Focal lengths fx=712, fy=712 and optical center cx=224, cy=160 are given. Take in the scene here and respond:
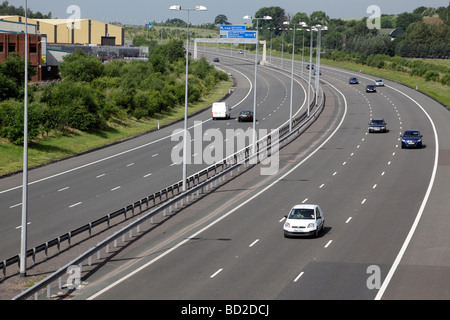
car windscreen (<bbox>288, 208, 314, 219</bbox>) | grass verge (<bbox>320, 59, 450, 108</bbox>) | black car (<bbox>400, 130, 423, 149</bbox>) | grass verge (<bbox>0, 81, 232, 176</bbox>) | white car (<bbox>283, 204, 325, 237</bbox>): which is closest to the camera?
white car (<bbox>283, 204, 325, 237</bbox>)

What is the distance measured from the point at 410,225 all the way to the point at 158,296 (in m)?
16.3

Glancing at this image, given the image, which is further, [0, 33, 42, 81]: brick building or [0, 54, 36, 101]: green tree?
[0, 33, 42, 81]: brick building

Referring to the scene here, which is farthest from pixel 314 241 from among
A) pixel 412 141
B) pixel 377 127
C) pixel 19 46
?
pixel 19 46

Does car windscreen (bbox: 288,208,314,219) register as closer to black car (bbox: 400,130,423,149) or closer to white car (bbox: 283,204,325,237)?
white car (bbox: 283,204,325,237)

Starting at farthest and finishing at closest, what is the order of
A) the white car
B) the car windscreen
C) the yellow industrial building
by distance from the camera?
the yellow industrial building < the car windscreen < the white car

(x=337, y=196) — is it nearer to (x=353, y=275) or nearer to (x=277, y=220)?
(x=277, y=220)

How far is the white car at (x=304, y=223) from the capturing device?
106ft

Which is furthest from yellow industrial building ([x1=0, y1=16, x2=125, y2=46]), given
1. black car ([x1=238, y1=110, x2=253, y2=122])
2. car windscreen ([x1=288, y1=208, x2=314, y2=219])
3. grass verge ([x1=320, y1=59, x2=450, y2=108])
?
car windscreen ([x1=288, y1=208, x2=314, y2=219])

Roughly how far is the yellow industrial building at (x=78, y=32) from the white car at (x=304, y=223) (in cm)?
13032

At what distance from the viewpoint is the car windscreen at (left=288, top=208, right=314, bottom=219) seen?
33250mm

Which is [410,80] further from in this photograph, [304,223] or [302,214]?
[304,223]

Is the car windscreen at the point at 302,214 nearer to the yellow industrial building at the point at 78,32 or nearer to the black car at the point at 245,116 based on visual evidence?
the black car at the point at 245,116
